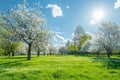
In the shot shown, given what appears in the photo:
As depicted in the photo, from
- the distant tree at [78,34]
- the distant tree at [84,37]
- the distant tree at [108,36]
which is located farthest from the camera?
the distant tree at [78,34]

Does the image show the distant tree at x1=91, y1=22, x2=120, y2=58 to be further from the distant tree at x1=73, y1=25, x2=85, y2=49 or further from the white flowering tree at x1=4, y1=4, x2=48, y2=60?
the distant tree at x1=73, y1=25, x2=85, y2=49

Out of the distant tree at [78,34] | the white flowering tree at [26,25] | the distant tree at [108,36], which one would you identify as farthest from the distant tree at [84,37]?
the white flowering tree at [26,25]

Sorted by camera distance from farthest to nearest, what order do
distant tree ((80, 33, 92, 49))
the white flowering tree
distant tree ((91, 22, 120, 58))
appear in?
distant tree ((80, 33, 92, 49)), distant tree ((91, 22, 120, 58)), the white flowering tree

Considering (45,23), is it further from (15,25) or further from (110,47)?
(110,47)

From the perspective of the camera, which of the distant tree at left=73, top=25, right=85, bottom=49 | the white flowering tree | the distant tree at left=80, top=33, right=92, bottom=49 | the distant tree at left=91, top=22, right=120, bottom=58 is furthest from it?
the distant tree at left=73, top=25, right=85, bottom=49

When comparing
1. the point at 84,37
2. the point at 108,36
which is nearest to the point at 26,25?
the point at 108,36

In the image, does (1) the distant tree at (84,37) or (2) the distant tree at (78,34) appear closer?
(1) the distant tree at (84,37)

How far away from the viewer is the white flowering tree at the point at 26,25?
52438 millimetres

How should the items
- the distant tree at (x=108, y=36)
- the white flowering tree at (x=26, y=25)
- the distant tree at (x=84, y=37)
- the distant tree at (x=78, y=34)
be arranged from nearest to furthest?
the white flowering tree at (x=26, y=25) < the distant tree at (x=108, y=36) < the distant tree at (x=84, y=37) < the distant tree at (x=78, y=34)

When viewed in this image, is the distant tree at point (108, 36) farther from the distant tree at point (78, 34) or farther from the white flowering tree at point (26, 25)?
the distant tree at point (78, 34)

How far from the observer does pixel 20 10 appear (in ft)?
191

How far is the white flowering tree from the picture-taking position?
52438 millimetres

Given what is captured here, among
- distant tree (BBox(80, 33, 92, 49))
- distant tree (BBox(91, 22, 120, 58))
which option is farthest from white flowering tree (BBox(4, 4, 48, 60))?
distant tree (BBox(80, 33, 92, 49))

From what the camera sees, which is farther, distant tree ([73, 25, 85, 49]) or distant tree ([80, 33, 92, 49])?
distant tree ([73, 25, 85, 49])
